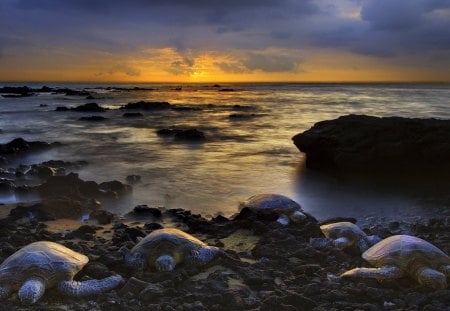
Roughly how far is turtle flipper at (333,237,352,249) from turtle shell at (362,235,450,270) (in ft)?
1.56

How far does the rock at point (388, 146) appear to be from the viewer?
12039 millimetres

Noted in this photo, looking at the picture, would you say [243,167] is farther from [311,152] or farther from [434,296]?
[434,296]

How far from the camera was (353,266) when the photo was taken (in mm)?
5840

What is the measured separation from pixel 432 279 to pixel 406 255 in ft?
1.62

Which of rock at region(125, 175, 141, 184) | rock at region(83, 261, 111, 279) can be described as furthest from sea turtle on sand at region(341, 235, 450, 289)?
rock at region(125, 175, 141, 184)

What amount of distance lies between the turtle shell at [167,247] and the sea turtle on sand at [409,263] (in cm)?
199

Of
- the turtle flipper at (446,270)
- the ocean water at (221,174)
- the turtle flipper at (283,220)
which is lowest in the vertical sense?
the ocean water at (221,174)

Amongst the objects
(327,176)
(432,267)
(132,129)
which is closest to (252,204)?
(432,267)

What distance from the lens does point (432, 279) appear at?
5.07 m

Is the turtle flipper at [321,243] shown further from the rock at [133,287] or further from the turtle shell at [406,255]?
the rock at [133,287]

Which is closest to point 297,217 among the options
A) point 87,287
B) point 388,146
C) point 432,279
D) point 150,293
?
point 432,279

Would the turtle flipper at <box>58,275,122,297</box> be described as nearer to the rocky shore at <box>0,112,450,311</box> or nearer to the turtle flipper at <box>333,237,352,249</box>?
the rocky shore at <box>0,112,450,311</box>

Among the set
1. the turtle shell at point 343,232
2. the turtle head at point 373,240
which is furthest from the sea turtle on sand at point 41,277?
the turtle head at point 373,240

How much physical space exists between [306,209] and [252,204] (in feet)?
5.23
